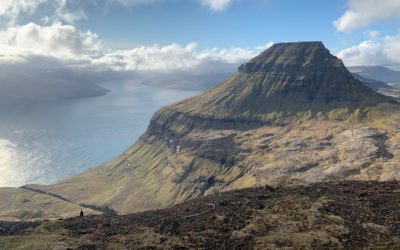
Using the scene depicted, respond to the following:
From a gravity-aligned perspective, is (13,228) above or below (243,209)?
below

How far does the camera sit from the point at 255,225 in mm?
45312

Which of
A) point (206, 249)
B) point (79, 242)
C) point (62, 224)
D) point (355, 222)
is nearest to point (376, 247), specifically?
point (355, 222)

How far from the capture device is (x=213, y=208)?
53938 millimetres

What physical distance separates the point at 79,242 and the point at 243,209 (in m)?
20.6

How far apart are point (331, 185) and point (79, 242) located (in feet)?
122

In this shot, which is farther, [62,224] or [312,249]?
[62,224]

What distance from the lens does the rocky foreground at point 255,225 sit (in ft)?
136

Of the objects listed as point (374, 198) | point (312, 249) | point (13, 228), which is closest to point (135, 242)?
point (312, 249)

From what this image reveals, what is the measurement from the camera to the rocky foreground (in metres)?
41.5

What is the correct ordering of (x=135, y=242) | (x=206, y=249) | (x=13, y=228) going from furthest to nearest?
1. (x=13, y=228)
2. (x=135, y=242)
3. (x=206, y=249)

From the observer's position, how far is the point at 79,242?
45.2 metres

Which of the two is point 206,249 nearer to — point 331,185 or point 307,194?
point 307,194

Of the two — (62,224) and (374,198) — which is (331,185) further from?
(62,224)

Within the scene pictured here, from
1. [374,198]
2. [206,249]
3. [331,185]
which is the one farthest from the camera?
[331,185]
